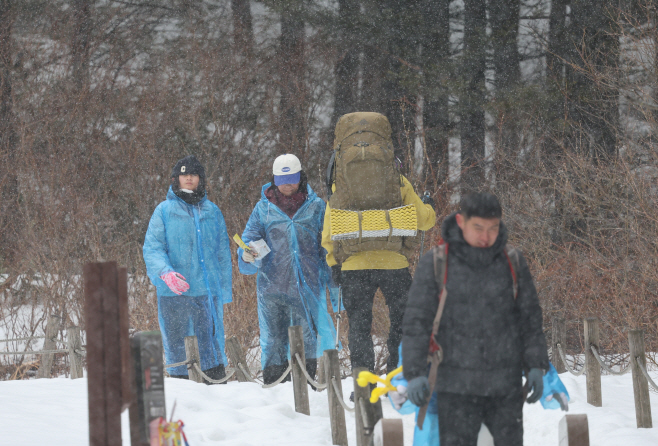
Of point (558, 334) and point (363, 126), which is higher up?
point (363, 126)

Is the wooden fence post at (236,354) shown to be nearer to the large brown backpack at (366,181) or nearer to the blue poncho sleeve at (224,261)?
the blue poncho sleeve at (224,261)

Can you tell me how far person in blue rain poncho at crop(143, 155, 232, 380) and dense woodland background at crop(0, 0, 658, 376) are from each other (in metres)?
4.15

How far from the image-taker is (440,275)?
2971mm

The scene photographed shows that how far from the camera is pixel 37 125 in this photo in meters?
15.4

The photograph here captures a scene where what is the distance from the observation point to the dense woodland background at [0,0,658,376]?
11.7 metres

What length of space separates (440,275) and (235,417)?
2.63m

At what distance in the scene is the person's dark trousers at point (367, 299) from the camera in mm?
4902

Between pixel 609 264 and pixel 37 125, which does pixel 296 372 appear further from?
pixel 37 125

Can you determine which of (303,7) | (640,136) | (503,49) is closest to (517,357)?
(640,136)

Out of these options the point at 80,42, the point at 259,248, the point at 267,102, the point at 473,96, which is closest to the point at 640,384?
the point at 259,248

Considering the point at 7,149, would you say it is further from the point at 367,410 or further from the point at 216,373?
the point at 367,410

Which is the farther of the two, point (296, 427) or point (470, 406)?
point (296, 427)

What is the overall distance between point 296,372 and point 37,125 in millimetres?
12128

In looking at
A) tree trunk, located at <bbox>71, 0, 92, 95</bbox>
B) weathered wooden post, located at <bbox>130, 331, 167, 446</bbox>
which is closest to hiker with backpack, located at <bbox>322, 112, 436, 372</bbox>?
weathered wooden post, located at <bbox>130, 331, 167, 446</bbox>
